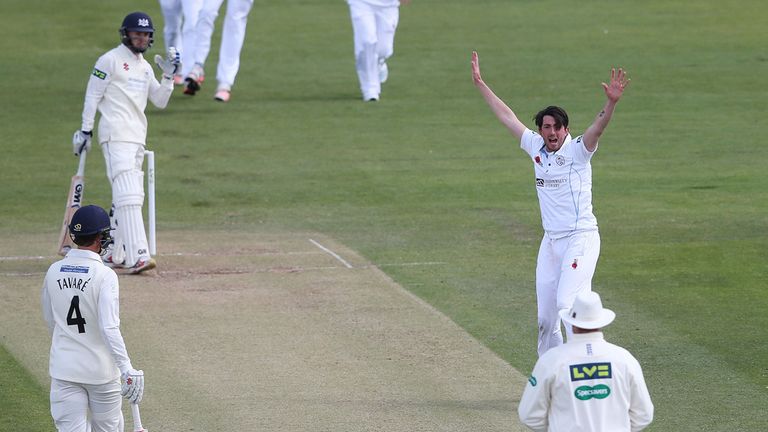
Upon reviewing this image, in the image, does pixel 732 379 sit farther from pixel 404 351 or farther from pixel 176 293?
pixel 176 293

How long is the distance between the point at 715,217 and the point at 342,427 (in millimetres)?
8007

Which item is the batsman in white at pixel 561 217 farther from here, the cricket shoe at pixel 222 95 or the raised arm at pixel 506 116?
the cricket shoe at pixel 222 95

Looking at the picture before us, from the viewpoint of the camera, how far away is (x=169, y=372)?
429 inches

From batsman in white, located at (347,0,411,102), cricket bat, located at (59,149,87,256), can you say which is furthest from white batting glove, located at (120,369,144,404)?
batsman in white, located at (347,0,411,102)

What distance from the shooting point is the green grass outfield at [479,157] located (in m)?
12.3

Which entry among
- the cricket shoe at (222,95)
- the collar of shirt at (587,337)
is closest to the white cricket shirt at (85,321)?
the collar of shirt at (587,337)

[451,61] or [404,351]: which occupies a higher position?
[451,61]

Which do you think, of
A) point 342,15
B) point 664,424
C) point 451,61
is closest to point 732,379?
point 664,424

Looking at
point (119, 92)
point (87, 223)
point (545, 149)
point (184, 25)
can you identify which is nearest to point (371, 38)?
point (184, 25)

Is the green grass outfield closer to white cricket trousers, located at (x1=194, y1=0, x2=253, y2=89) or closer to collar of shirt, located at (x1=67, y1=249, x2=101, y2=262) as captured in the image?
white cricket trousers, located at (x1=194, y1=0, x2=253, y2=89)

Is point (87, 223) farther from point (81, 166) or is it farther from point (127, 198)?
point (81, 166)

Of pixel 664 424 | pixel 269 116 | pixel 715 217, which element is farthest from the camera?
pixel 269 116

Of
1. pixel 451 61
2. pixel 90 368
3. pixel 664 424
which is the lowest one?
pixel 664 424

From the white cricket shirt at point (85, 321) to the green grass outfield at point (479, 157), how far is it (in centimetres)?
180
